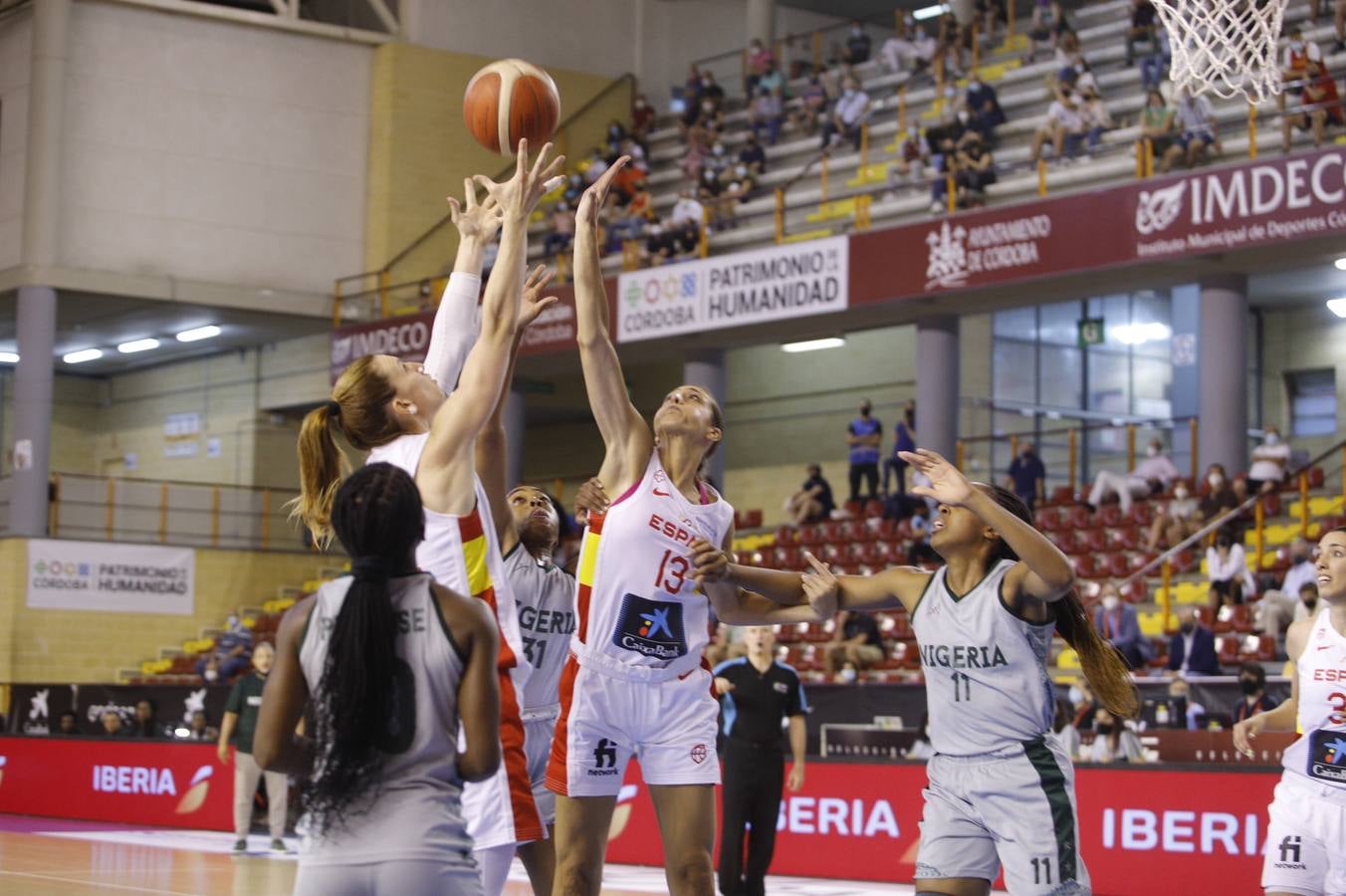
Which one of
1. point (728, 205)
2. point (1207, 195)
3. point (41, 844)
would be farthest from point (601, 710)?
point (728, 205)

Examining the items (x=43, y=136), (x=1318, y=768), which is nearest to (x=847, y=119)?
(x=43, y=136)

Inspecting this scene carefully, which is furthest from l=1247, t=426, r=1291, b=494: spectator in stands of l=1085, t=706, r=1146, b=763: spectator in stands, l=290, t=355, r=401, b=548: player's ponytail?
l=290, t=355, r=401, b=548: player's ponytail

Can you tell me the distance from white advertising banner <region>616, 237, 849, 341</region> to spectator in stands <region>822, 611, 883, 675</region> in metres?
5.20

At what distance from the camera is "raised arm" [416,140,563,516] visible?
477 centimetres

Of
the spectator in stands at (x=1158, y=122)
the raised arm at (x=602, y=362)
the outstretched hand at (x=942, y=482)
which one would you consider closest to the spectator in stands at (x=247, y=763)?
the raised arm at (x=602, y=362)

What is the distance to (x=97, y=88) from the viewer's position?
29.3 meters

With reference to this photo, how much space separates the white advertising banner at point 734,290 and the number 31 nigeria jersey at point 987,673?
17281 millimetres

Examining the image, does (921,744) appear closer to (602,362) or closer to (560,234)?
(602,362)

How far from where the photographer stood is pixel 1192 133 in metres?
21.0

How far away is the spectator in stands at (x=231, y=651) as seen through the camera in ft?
80.0

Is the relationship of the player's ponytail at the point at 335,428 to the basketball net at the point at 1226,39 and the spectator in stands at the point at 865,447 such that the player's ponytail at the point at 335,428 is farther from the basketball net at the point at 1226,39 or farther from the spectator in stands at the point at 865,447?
the spectator in stands at the point at 865,447

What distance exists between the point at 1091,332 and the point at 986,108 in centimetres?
480

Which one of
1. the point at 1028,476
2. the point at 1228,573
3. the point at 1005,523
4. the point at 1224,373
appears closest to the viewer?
the point at 1005,523

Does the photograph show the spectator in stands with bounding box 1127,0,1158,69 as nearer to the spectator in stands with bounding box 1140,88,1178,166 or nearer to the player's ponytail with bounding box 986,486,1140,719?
the spectator in stands with bounding box 1140,88,1178,166
